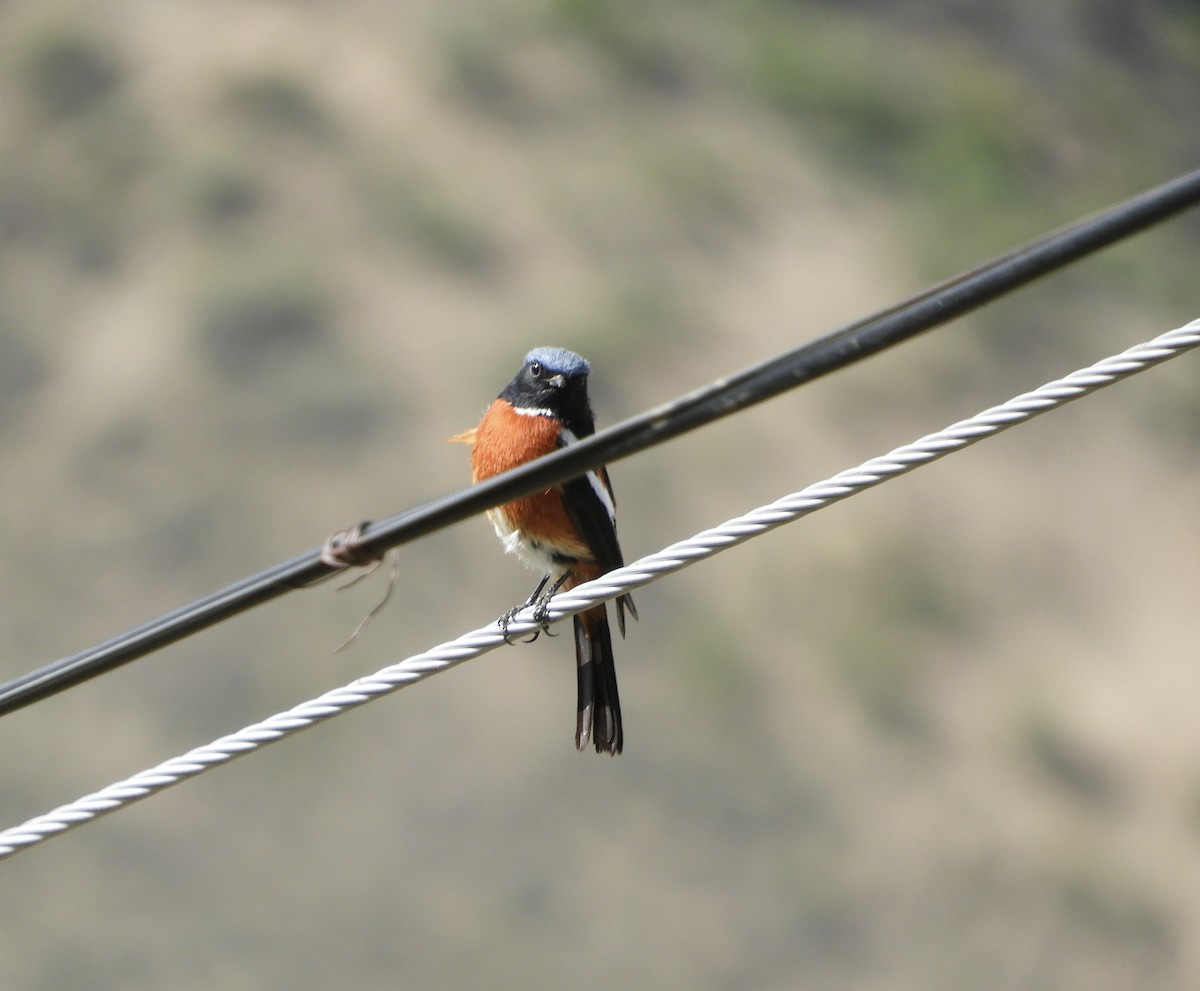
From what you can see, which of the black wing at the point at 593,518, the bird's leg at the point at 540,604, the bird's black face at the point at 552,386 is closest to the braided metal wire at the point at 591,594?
the bird's leg at the point at 540,604

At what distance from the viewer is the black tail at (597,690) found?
4.61 meters

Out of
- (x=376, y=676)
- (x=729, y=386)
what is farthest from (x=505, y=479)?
(x=376, y=676)

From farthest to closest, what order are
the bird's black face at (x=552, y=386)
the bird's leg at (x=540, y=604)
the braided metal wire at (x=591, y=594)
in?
the bird's black face at (x=552, y=386) < the bird's leg at (x=540, y=604) < the braided metal wire at (x=591, y=594)

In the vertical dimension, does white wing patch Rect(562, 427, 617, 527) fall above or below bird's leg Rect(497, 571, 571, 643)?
above

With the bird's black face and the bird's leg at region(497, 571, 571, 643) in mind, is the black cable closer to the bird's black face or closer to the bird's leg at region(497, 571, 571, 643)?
the bird's leg at region(497, 571, 571, 643)

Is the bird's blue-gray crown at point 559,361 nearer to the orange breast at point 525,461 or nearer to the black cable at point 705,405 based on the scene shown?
the orange breast at point 525,461

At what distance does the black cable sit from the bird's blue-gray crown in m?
2.42

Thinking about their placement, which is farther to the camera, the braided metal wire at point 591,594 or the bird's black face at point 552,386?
the bird's black face at point 552,386

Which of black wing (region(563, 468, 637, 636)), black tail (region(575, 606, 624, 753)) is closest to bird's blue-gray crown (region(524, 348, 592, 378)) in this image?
black wing (region(563, 468, 637, 636))

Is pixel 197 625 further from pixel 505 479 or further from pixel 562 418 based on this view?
pixel 562 418

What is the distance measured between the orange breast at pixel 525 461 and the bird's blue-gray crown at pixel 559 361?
20cm

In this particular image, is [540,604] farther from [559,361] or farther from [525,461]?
[559,361]

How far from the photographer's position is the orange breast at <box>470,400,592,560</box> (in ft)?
14.8

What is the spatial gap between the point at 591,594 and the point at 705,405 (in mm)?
927
